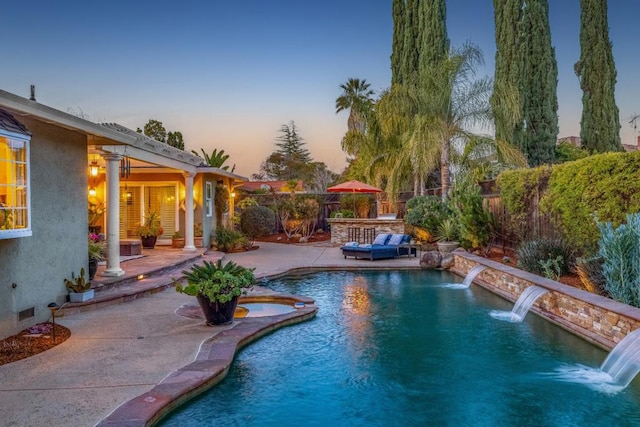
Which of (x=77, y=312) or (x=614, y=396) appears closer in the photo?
(x=614, y=396)

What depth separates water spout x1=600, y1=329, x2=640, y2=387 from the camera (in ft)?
15.9

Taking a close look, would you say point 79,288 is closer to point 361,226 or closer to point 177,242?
point 177,242

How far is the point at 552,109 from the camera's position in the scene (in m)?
21.1

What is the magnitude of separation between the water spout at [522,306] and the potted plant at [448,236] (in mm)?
5920

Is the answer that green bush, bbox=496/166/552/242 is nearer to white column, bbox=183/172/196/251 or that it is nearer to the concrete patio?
the concrete patio

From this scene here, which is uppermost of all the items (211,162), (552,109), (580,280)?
(552,109)

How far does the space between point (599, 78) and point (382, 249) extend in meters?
16.7

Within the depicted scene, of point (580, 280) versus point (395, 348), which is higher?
point (580, 280)

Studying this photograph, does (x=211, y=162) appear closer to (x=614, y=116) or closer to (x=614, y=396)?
(x=614, y=396)

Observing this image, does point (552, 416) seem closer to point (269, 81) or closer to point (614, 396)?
point (614, 396)

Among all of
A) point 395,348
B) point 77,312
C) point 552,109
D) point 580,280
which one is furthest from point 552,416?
point 552,109

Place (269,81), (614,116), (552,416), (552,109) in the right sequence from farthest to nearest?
(614,116), (552,109), (269,81), (552,416)

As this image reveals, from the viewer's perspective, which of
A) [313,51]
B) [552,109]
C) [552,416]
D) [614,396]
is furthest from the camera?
[552,109]

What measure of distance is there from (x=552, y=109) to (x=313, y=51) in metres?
11.5
